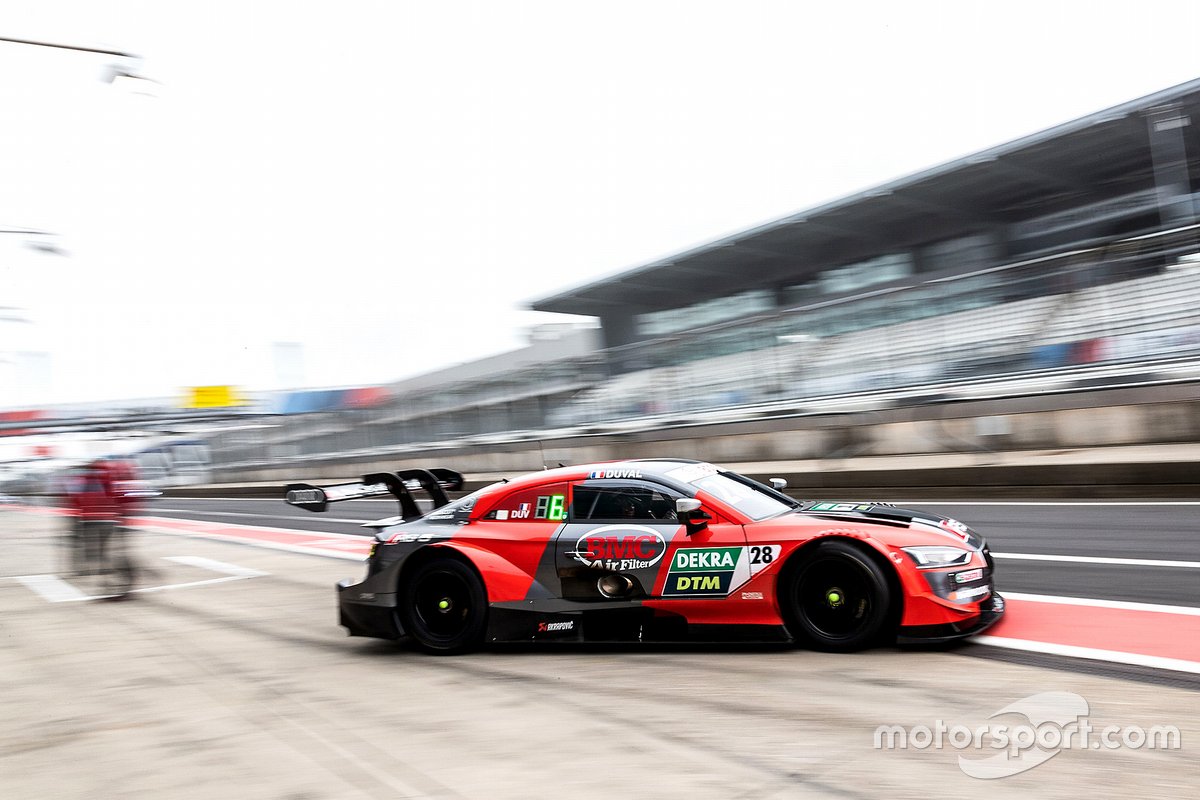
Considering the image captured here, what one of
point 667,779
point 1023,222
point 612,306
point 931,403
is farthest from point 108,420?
point 667,779

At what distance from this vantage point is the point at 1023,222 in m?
28.4

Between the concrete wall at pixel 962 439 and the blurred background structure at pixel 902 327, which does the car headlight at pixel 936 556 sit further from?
the blurred background structure at pixel 902 327

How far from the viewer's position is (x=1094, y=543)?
863 cm

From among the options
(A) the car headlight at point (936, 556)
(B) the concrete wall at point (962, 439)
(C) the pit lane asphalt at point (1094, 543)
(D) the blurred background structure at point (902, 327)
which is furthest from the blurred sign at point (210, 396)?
(A) the car headlight at point (936, 556)

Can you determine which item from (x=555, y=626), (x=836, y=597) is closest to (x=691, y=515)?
(x=836, y=597)

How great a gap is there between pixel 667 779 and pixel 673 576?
222 cm

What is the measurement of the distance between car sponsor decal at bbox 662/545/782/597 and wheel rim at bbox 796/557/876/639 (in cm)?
27

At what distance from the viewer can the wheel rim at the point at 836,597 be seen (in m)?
5.79

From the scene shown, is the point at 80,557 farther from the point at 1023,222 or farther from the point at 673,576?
the point at 1023,222

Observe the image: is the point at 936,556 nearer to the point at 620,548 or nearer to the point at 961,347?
the point at 620,548

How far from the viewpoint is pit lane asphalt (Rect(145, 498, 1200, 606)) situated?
696cm

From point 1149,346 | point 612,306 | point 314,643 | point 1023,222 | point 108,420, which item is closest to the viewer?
point 314,643

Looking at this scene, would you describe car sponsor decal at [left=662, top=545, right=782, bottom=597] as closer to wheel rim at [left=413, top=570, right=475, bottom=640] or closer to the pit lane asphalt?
wheel rim at [left=413, top=570, right=475, bottom=640]

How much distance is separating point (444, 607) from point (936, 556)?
11.4ft
